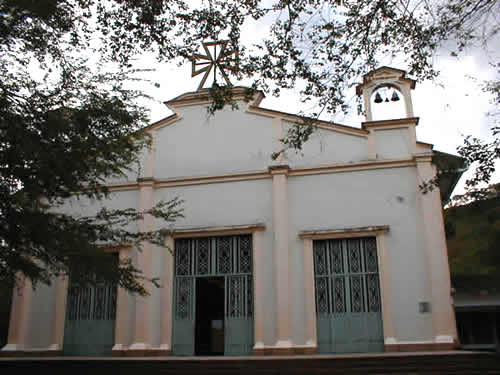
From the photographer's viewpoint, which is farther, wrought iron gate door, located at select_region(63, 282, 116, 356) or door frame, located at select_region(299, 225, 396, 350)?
wrought iron gate door, located at select_region(63, 282, 116, 356)

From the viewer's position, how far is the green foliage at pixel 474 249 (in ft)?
40.8

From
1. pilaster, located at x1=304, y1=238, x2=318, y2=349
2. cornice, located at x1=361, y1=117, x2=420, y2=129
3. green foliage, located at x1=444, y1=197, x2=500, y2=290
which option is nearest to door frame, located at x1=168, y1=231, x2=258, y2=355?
pilaster, located at x1=304, y1=238, x2=318, y2=349

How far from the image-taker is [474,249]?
1644 cm

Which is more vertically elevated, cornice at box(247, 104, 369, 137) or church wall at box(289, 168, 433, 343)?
cornice at box(247, 104, 369, 137)

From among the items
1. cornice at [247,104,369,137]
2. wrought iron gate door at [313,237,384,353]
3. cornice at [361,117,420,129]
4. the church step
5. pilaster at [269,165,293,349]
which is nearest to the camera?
the church step

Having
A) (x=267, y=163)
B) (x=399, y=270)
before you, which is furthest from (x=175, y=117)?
(x=399, y=270)

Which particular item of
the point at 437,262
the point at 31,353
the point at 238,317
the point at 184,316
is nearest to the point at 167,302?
the point at 184,316

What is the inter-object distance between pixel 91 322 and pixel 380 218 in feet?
26.6

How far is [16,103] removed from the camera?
315 inches

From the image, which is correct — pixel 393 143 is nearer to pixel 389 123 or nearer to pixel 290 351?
pixel 389 123

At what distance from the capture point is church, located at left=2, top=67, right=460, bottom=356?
41.9 ft

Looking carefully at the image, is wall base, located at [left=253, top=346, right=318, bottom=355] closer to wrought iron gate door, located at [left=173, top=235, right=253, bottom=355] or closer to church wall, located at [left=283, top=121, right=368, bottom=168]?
wrought iron gate door, located at [left=173, top=235, right=253, bottom=355]

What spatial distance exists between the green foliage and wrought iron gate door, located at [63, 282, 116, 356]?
8829mm

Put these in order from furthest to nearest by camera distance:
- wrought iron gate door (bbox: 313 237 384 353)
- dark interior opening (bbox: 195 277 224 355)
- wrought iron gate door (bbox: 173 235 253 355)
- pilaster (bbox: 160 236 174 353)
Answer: dark interior opening (bbox: 195 277 224 355) → pilaster (bbox: 160 236 174 353) → wrought iron gate door (bbox: 173 235 253 355) → wrought iron gate door (bbox: 313 237 384 353)
